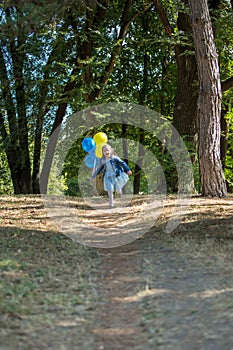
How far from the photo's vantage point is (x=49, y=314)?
4.77 meters

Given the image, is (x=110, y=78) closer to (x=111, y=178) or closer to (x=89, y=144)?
(x=89, y=144)

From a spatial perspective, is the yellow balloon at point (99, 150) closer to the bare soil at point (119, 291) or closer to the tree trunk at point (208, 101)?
the tree trunk at point (208, 101)

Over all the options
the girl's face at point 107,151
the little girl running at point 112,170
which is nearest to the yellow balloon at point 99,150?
the little girl running at point 112,170

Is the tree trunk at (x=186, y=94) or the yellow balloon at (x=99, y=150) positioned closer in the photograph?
the yellow balloon at (x=99, y=150)

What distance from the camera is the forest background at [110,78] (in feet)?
51.1

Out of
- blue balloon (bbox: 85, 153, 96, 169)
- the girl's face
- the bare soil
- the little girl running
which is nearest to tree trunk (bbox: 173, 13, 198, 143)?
blue balloon (bbox: 85, 153, 96, 169)

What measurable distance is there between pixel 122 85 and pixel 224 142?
5.48m

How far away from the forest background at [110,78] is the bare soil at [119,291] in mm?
5555

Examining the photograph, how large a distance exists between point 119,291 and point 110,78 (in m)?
16.4

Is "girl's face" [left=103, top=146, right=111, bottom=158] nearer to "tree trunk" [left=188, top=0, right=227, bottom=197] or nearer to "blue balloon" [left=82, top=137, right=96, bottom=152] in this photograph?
"blue balloon" [left=82, top=137, right=96, bottom=152]

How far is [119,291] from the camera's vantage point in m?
5.58

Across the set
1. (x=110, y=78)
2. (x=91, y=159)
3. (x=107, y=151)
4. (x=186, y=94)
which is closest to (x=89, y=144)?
(x=91, y=159)

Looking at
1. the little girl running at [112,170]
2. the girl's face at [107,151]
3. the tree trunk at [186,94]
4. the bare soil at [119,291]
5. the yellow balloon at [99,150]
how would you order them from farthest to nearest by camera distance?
the tree trunk at [186,94] → the yellow balloon at [99,150] → the little girl running at [112,170] → the girl's face at [107,151] → the bare soil at [119,291]

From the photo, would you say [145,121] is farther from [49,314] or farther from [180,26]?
[49,314]
